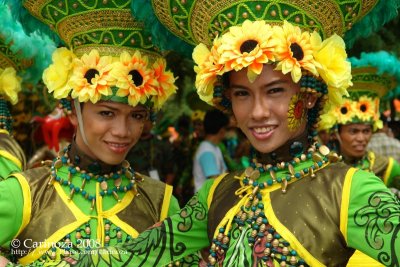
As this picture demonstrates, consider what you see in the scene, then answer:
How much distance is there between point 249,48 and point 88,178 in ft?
4.34

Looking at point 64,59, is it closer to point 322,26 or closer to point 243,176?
point 243,176

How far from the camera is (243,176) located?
10.5ft

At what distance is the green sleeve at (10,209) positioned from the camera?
3311 millimetres

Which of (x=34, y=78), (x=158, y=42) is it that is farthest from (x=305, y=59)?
(x=34, y=78)

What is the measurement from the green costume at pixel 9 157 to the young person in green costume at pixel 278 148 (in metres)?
1.52

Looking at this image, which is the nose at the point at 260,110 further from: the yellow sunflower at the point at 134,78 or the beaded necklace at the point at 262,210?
the yellow sunflower at the point at 134,78

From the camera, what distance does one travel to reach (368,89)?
20.2 feet

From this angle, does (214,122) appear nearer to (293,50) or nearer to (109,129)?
(109,129)

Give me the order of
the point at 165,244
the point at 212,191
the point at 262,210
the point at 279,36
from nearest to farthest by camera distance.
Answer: the point at 279,36 → the point at 262,210 → the point at 165,244 → the point at 212,191

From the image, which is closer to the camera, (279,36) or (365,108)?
(279,36)

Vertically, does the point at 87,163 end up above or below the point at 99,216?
above

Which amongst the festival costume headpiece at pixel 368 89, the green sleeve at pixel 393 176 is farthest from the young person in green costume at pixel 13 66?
the green sleeve at pixel 393 176

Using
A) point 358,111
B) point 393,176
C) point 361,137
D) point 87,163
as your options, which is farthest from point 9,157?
point 393,176

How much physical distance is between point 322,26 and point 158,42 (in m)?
0.88
